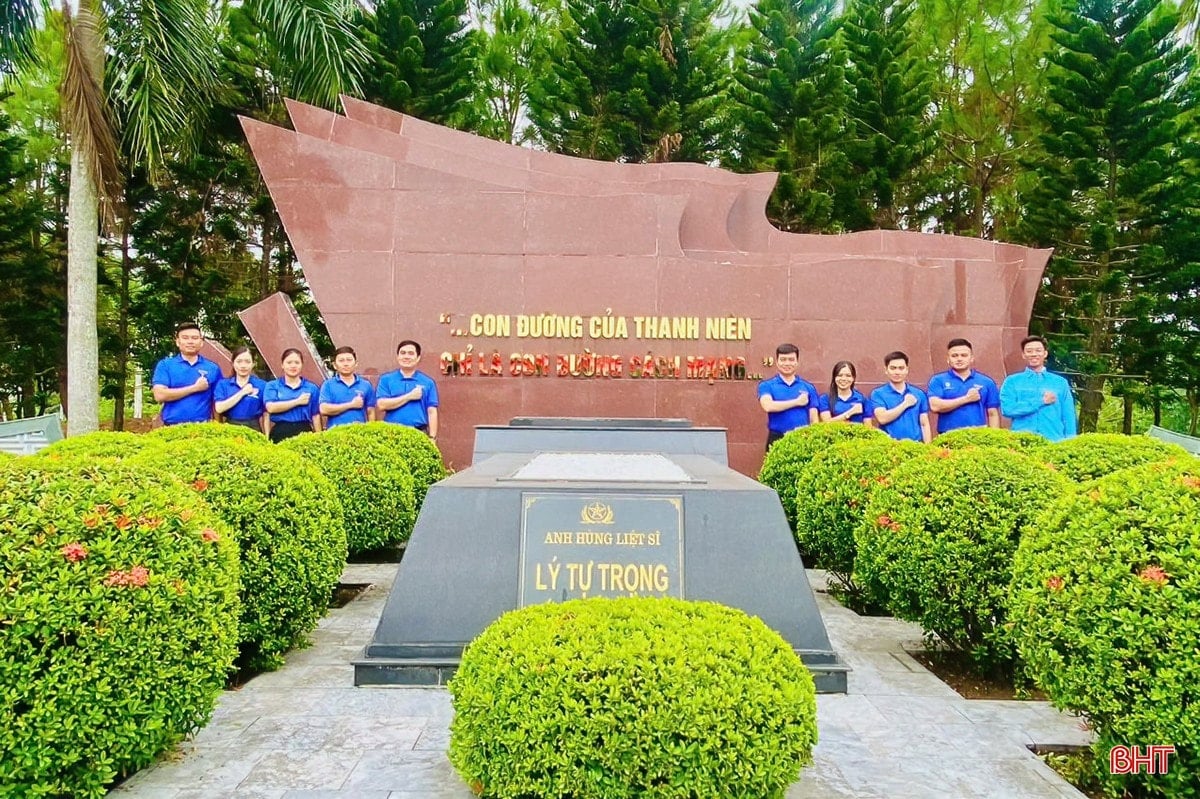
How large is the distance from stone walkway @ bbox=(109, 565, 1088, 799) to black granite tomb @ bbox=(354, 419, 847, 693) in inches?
7.7

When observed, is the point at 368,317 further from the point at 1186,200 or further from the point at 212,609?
the point at 1186,200

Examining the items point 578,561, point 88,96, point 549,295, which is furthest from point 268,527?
point 88,96

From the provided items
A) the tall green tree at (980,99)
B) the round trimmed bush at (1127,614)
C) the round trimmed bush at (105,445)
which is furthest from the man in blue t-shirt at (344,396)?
the tall green tree at (980,99)

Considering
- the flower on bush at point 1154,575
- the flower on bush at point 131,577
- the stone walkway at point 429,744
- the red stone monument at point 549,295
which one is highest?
the red stone monument at point 549,295

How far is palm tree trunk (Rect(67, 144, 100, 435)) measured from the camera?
349 inches

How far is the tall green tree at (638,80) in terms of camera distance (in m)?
13.9

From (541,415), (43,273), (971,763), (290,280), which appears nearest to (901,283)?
(541,415)

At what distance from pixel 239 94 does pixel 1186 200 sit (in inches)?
545

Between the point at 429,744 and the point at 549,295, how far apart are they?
18.3 feet

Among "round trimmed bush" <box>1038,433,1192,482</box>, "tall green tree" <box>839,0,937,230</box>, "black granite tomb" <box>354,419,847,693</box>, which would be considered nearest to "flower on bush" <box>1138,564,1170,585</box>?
"black granite tomb" <box>354,419,847,693</box>

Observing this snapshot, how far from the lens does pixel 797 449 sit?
218 inches

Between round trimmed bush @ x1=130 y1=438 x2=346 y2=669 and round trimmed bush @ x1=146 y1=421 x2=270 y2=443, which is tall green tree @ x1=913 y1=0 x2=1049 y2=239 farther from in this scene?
round trimmed bush @ x1=130 y1=438 x2=346 y2=669

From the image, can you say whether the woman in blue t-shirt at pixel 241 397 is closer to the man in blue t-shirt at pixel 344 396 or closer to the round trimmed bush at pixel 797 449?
the man in blue t-shirt at pixel 344 396

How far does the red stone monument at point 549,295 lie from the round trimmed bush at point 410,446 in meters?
1.94
